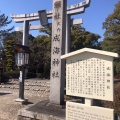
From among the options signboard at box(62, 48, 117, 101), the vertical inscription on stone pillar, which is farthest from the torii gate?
signboard at box(62, 48, 117, 101)

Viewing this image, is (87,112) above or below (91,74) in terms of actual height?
→ below

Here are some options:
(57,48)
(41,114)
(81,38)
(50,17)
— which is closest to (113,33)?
(81,38)

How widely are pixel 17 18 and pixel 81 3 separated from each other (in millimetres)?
7212

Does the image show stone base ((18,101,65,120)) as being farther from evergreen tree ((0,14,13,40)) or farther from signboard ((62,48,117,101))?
evergreen tree ((0,14,13,40))

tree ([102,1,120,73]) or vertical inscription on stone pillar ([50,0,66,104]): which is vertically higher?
tree ([102,1,120,73])

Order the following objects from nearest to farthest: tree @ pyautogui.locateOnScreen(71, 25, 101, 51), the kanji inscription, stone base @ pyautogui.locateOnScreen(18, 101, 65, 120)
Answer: the kanji inscription, stone base @ pyautogui.locateOnScreen(18, 101, 65, 120), tree @ pyautogui.locateOnScreen(71, 25, 101, 51)

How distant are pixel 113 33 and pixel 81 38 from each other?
17.5 ft

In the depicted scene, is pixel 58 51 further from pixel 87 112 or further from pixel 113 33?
pixel 113 33

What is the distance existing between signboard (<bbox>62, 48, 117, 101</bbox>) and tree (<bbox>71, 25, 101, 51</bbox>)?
23165 mm

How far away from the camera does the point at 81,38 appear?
Answer: 93.1 ft

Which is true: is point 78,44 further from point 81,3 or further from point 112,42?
point 81,3

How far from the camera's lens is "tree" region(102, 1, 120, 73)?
23125mm

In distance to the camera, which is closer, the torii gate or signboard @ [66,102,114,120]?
signboard @ [66,102,114,120]

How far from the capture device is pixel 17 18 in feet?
65.1
